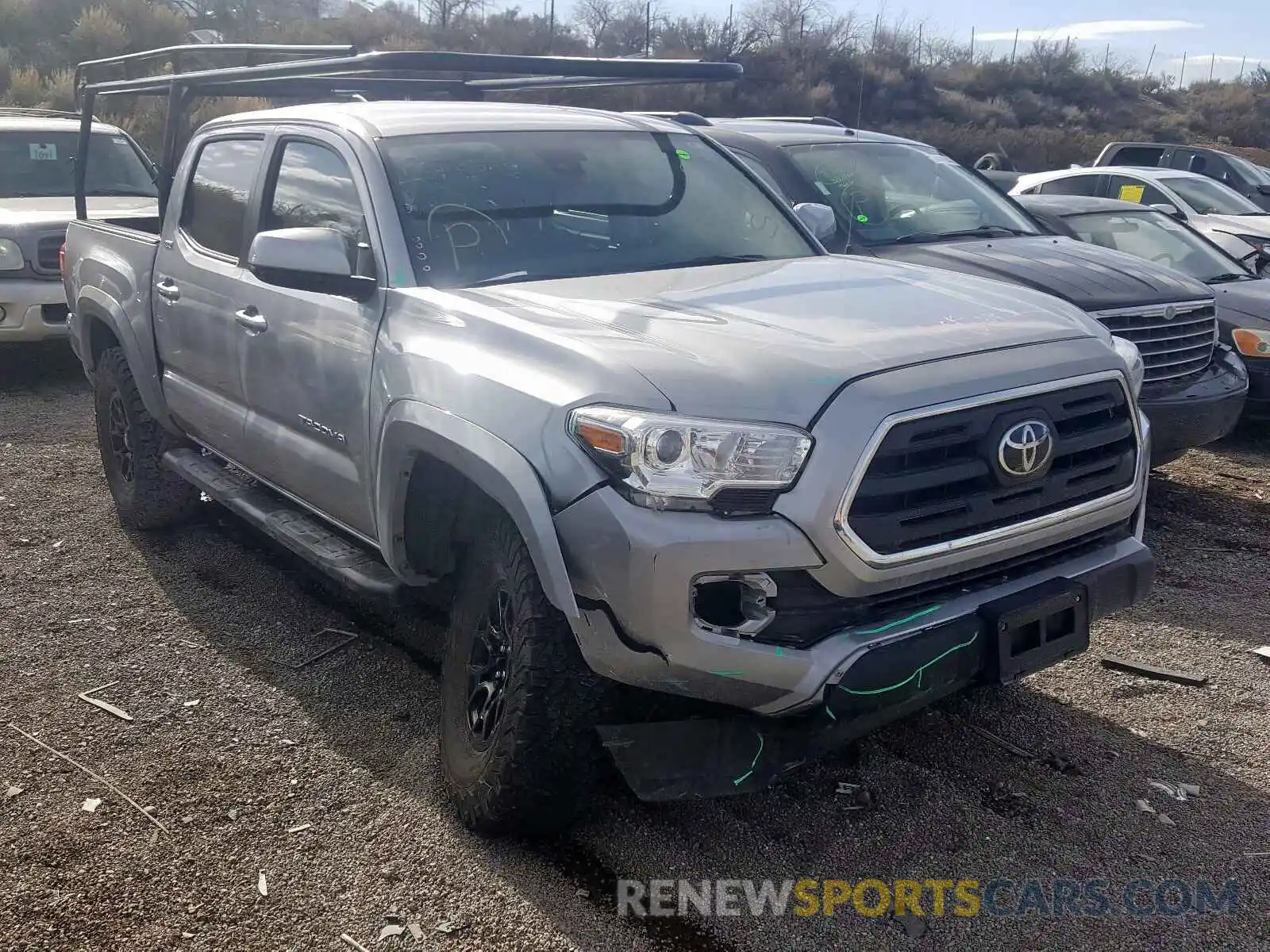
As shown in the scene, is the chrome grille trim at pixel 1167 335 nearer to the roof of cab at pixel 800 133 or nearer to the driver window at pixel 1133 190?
the roof of cab at pixel 800 133

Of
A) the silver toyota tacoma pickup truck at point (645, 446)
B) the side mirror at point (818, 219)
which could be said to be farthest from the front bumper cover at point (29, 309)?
the side mirror at point (818, 219)

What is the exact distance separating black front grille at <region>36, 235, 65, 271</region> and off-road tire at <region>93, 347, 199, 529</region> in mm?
3500

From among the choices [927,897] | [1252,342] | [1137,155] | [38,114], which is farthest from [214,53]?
[1137,155]

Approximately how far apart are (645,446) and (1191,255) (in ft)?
20.9

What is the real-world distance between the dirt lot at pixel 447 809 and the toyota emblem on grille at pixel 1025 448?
3.26ft

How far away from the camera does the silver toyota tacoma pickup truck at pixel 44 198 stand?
28.0 ft

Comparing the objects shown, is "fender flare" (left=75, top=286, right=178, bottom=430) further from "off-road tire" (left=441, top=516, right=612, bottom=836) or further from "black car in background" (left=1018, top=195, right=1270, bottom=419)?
"black car in background" (left=1018, top=195, right=1270, bottom=419)

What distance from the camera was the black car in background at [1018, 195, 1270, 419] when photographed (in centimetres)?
693

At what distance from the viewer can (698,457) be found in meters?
2.65

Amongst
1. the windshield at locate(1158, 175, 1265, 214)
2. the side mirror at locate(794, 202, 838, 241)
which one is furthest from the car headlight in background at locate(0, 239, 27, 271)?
the windshield at locate(1158, 175, 1265, 214)

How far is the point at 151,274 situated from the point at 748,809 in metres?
3.41

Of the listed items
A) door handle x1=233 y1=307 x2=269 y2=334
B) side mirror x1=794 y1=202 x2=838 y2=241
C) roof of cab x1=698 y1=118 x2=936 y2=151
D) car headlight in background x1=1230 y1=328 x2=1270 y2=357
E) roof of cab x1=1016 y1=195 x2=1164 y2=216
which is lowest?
car headlight in background x1=1230 y1=328 x2=1270 y2=357

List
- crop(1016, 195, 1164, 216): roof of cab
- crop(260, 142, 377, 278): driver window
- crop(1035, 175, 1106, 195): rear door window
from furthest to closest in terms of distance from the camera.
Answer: crop(1035, 175, 1106, 195): rear door window < crop(1016, 195, 1164, 216): roof of cab < crop(260, 142, 377, 278): driver window

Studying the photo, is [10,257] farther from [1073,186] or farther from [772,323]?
[1073,186]
